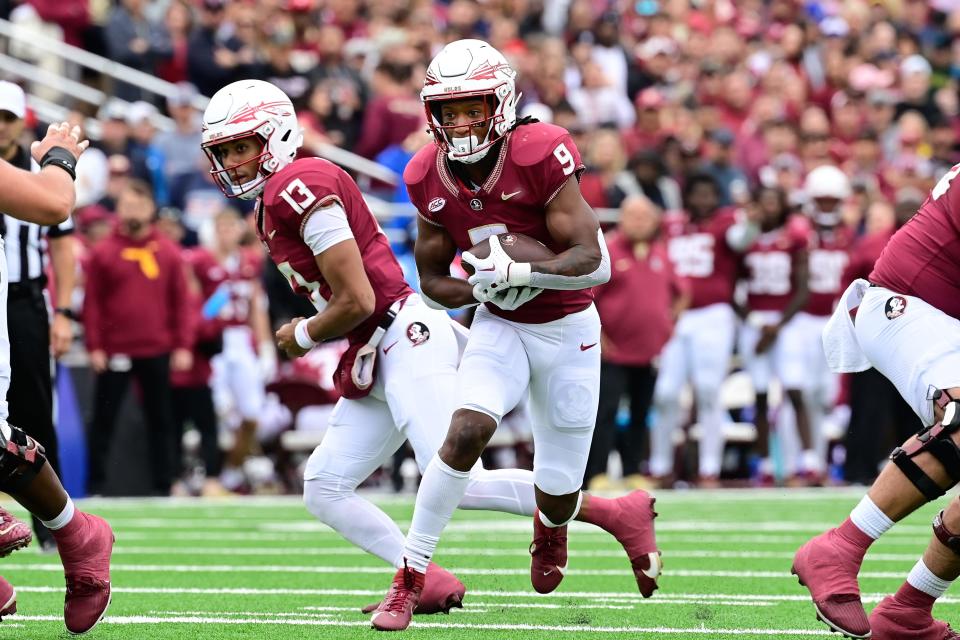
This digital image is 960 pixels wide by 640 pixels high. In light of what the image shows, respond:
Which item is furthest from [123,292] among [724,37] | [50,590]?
[724,37]

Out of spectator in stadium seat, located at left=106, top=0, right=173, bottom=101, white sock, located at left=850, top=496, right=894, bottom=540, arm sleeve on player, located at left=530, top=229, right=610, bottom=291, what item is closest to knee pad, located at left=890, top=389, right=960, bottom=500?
white sock, located at left=850, top=496, right=894, bottom=540

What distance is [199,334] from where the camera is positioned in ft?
37.7

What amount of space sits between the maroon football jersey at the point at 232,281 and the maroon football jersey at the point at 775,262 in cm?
350

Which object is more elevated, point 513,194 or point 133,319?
point 513,194

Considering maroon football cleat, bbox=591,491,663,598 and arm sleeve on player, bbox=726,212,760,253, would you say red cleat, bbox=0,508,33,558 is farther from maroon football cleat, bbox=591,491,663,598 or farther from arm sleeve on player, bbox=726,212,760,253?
arm sleeve on player, bbox=726,212,760,253

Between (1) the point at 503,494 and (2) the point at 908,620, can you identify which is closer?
(2) the point at 908,620

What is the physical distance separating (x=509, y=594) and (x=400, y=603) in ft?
3.45

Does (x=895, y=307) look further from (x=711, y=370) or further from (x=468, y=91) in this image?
(x=711, y=370)

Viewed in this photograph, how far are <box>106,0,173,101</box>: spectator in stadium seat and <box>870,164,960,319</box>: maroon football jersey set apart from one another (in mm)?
9908

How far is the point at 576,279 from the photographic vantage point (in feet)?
17.0

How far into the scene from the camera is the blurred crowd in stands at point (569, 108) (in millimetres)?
11820

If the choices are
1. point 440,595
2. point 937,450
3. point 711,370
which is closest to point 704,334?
point 711,370

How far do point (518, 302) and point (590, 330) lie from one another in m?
0.35

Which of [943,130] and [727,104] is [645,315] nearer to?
[943,130]
